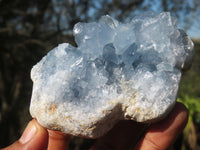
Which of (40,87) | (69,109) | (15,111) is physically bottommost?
(15,111)

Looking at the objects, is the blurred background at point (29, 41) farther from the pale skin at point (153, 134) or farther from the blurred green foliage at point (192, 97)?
the pale skin at point (153, 134)

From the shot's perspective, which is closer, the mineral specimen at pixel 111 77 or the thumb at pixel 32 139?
the mineral specimen at pixel 111 77

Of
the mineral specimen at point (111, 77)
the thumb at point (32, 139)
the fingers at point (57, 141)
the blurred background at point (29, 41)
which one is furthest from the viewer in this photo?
the blurred background at point (29, 41)

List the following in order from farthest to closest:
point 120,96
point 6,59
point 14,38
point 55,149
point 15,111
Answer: point 15,111, point 6,59, point 14,38, point 55,149, point 120,96

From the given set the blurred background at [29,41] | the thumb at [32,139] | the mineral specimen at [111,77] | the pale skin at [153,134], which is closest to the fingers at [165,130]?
the pale skin at [153,134]

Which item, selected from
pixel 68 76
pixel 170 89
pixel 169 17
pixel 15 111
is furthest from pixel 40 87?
pixel 15 111

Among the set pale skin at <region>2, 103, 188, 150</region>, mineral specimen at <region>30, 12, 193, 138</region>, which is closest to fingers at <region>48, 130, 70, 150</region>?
pale skin at <region>2, 103, 188, 150</region>

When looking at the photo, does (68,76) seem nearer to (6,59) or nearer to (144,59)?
(144,59)

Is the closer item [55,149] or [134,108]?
[134,108]
